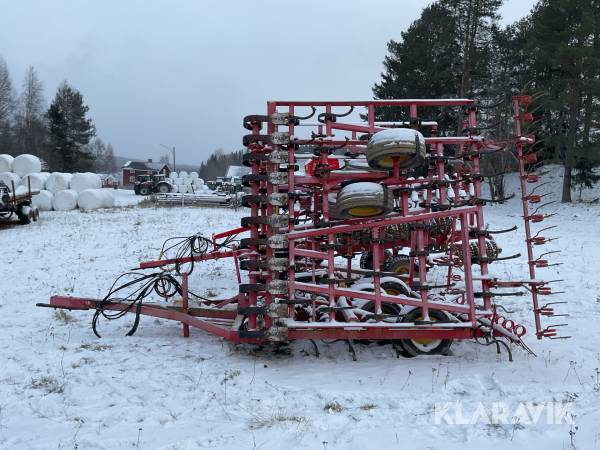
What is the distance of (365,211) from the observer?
17.1 feet

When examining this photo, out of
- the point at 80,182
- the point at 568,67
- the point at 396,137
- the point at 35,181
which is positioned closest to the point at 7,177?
the point at 35,181

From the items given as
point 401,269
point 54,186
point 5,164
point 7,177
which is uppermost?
point 5,164

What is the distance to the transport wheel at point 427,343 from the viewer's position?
17.7 ft

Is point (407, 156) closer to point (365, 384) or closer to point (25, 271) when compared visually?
point (365, 384)

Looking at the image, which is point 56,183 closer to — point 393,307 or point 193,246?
point 193,246

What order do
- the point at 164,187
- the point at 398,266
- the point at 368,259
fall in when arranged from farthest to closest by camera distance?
the point at 164,187 → the point at 368,259 → the point at 398,266

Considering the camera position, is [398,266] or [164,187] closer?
[398,266]

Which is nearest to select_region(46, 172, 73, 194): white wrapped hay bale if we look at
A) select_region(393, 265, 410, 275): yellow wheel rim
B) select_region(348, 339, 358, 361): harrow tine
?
select_region(393, 265, 410, 275): yellow wheel rim

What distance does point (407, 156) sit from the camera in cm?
516

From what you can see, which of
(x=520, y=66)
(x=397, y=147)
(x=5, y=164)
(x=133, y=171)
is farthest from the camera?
(x=133, y=171)

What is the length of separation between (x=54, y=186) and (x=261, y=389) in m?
26.4

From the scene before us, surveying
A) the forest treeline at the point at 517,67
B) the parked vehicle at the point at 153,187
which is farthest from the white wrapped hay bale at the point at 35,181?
the forest treeline at the point at 517,67

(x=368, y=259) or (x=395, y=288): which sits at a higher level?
(x=395, y=288)

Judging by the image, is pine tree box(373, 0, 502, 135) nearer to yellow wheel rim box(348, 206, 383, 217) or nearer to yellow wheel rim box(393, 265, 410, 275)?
yellow wheel rim box(393, 265, 410, 275)
